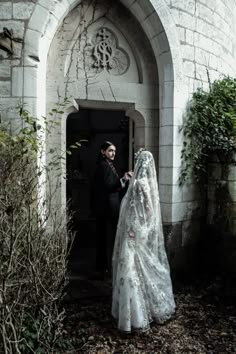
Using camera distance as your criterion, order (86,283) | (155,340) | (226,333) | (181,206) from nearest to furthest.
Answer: (155,340), (226,333), (86,283), (181,206)

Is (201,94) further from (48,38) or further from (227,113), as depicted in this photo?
(48,38)

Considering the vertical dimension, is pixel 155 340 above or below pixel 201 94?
below

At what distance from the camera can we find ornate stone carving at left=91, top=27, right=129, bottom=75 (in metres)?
4.44

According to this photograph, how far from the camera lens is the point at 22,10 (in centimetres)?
373

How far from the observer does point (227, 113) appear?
15.4ft

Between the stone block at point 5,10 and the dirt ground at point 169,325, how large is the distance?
10.2 ft

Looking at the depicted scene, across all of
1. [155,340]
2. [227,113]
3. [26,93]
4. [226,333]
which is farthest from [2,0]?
[226,333]

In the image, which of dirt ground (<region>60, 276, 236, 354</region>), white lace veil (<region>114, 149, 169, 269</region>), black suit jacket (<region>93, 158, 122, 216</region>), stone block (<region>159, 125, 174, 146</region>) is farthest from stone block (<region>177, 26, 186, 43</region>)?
dirt ground (<region>60, 276, 236, 354</region>)

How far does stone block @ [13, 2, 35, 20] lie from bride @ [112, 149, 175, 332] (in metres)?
1.99

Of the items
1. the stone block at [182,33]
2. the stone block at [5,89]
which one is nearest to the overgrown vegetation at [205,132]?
the stone block at [182,33]

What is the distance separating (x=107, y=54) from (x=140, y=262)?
2.74 meters

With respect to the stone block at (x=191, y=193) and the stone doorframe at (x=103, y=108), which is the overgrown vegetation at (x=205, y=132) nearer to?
the stone block at (x=191, y=193)

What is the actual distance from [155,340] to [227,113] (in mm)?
3054

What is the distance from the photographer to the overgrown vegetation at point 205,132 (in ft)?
15.3
